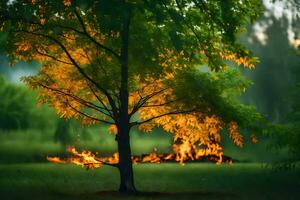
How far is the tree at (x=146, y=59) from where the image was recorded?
61.7 ft

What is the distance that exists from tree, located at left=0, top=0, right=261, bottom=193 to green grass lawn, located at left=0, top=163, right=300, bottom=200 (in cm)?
177

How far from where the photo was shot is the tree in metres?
18.8

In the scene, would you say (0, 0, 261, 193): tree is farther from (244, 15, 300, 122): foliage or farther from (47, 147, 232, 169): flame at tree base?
(244, 15, 300, 122): foliage

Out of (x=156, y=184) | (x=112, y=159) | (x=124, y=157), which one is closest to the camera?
(x=124, y=157)

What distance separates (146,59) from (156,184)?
7.94 m

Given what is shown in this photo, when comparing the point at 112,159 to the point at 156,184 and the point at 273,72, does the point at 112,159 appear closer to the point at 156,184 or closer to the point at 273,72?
the point at 156,184

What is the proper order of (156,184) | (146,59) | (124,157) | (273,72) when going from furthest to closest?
1. (273,72)
2. (156,184)
3. (124,157)
4. (146,59)

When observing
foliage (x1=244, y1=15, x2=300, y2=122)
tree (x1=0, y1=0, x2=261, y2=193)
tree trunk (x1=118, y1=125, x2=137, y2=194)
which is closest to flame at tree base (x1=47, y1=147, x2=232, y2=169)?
tree trunk (x1=118, y1=125, x2=137, y2=194)

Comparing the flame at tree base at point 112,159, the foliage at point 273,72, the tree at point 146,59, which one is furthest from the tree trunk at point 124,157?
the foliage at point 273,72

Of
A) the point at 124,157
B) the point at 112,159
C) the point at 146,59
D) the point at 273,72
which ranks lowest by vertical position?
the point at 124,157

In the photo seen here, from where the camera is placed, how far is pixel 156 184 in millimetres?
24953

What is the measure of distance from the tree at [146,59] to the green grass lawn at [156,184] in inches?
69.9

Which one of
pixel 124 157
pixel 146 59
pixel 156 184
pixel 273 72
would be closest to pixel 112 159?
pixel 156 184

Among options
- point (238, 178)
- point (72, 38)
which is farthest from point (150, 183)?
point (72, 38)
